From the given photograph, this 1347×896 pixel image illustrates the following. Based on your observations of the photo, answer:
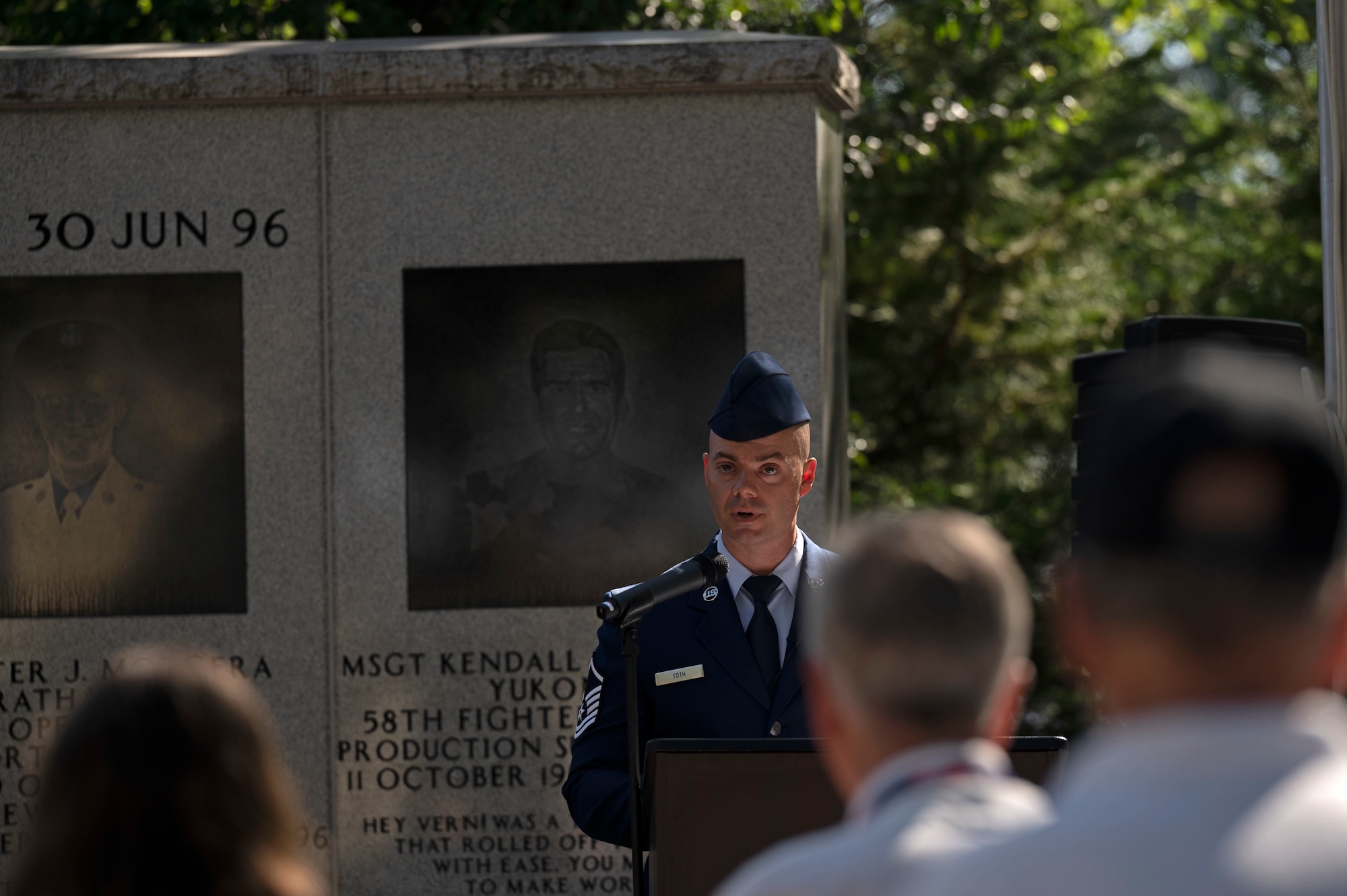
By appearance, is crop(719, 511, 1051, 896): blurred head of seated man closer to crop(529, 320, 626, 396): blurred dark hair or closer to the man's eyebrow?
the man's eyebrow

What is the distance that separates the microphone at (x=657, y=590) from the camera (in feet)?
9.62

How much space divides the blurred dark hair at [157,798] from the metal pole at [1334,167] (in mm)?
3748

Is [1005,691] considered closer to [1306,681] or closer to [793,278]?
[1306,681]

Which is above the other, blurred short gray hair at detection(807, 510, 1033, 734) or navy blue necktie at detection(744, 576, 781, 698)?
blurred short gray hair at detection(807, 510, 1033, 734)

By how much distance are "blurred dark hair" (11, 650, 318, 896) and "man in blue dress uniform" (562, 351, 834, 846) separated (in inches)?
70.8

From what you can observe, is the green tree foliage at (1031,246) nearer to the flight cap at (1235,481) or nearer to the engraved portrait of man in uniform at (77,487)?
the engraved portrait of man in uniform at (77,487)

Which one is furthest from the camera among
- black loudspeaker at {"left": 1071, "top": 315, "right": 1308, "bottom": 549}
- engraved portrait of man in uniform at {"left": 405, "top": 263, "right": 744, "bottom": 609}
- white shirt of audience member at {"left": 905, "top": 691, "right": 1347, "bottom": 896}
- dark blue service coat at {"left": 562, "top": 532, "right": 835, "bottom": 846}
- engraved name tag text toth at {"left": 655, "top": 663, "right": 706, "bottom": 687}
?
engraved portrait of man in uniform at {"left": 405, "top": 263, "right": 744, "bottom": 609}

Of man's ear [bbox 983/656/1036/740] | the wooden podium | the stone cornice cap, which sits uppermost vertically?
the stone cornice cap

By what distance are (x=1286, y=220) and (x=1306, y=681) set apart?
10775 millimetres

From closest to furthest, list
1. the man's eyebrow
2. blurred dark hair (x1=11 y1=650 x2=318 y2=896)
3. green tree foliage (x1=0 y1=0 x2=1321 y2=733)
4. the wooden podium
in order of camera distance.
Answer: blurred dark hair (x1=11 y1=650 x2=318 y2=896), the wooden podium, the man's eyebrow, green tree foliage (x1=0 y1=0 x2=1321 y2=733)

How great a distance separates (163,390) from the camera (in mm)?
5949

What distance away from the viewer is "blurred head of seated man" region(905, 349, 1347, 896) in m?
1.11

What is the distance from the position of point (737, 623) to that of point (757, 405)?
541 millimetres

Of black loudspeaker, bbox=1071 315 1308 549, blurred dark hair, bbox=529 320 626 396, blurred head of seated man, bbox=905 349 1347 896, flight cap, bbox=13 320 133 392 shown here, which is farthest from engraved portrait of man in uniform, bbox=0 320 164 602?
blurred head of seated man, bbox=905 349 1347 896
